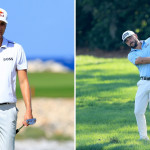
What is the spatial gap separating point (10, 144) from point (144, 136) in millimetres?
3103

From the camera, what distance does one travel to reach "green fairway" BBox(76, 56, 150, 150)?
798 centimetres

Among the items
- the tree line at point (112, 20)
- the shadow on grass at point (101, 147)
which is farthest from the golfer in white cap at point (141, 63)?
the tree line at point (112, 20)

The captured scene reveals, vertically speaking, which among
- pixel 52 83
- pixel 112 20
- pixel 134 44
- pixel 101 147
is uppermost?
pixel 112 20

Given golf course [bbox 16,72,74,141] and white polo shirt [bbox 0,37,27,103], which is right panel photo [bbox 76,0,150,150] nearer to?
golf course [bbox 16,72,74,141]

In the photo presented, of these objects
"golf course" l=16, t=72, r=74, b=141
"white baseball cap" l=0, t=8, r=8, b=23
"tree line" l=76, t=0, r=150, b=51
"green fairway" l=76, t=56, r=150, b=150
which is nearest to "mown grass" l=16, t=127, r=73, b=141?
"golf course" l=16, t=72, r=74, b=141

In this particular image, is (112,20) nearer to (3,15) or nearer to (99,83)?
(99,83)

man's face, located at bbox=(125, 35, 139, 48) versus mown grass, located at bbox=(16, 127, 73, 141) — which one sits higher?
man's face, located at bbox=(125, 35, 139, 48)

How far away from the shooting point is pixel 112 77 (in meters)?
18.8

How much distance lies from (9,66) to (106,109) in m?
7.14

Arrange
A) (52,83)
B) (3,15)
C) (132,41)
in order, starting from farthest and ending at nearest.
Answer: (52,83), (132,41), (3,15)

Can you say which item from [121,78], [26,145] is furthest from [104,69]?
[26,145]

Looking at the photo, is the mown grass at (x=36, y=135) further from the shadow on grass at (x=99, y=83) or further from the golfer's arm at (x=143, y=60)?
the golfer's arm at (x=143, y=60)

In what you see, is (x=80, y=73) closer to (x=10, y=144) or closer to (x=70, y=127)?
(x=70, y=127)

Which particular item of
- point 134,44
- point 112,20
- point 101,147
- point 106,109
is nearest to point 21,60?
point 134,44
